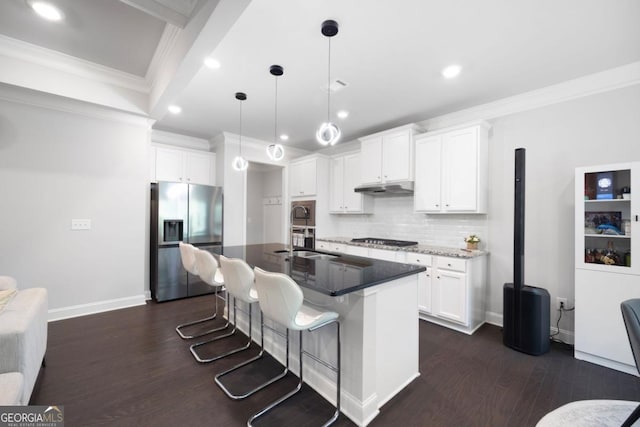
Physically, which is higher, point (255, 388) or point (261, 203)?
point (261, 203)

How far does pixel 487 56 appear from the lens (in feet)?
7.70

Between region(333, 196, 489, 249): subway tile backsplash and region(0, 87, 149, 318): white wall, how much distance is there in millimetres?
3484

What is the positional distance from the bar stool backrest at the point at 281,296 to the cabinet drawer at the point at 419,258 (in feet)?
7.28

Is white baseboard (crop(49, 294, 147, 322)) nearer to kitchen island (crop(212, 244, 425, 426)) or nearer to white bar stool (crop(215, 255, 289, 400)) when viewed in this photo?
white bar stool (crop(215, 255, 289, 400))

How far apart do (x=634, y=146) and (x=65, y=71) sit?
5858 mm

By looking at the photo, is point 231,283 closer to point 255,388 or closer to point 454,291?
point 255,388

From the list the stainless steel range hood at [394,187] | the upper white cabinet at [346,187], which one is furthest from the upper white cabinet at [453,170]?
the upper white cabinet at [346,187]

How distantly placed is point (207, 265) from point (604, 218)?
370 cm

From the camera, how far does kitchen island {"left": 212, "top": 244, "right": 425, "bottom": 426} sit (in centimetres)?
165

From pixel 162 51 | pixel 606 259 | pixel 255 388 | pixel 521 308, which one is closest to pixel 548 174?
pixel 606 259

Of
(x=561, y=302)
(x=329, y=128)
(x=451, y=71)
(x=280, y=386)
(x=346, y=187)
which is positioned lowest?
(x=280, y=386)

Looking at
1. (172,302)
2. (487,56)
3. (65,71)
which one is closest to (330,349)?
(487,56)

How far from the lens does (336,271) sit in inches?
74.7

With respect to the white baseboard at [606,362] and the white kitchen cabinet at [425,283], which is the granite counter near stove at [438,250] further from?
the white baseboard at [606,362]
